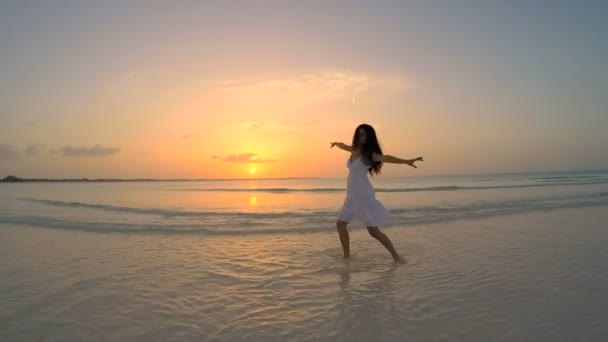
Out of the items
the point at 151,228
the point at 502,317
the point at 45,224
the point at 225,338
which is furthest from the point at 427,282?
the point at 45,224

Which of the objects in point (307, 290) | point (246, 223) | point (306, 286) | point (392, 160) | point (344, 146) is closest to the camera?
point (307, 290)

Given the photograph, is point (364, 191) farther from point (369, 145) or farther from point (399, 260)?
point (399, 260)

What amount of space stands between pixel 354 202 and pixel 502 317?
3.32 meters

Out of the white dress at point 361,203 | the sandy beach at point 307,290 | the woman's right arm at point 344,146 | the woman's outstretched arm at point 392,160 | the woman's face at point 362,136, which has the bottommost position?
the sandy beach at point 307,290

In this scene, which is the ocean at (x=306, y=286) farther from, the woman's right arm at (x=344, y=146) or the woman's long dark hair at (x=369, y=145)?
the woman's right arm at (x=344, y=146)

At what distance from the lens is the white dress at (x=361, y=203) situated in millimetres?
6688

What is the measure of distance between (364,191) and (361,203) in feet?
0.73

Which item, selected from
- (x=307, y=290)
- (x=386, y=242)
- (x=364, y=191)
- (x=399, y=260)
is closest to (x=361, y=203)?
(x=364, y=191)

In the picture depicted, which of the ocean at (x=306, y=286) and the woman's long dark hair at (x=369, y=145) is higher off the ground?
the woman's long dark hair at (x=369, y=145)

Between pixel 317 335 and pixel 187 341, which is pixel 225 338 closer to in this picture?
pixel 187 341

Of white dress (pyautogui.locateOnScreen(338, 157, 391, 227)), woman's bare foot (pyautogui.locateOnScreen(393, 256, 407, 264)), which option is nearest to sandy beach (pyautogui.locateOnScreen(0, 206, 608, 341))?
woman's bare foot (pyautogui.locateOnScreen(393, 256, 407, 264))

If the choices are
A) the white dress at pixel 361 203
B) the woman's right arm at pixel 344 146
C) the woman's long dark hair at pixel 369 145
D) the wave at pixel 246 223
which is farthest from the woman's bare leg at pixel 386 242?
the wave at pixel 246 223

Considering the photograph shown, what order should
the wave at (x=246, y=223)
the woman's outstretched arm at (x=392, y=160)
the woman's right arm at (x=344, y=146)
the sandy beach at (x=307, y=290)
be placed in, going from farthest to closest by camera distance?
1. the wave at (x=246, y=223)
2. the woman's right arm at (x=344, y=146)
3. the woman's outstretched arm at (x=392, y=160)
4. the sandy beach at (x=307, y=290)

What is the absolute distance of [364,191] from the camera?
22.4 feet
